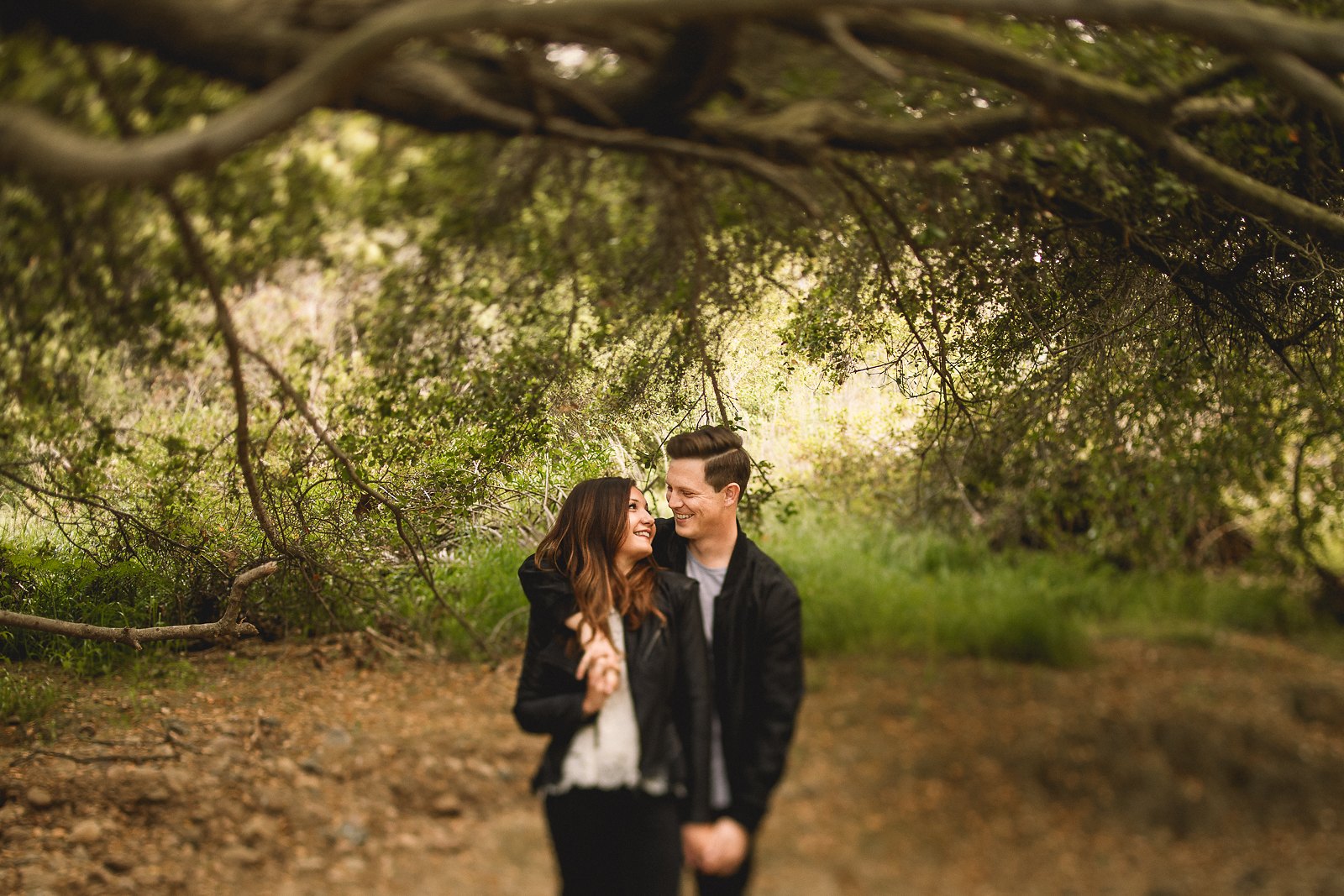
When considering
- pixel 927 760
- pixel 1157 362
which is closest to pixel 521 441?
pixel 927 760

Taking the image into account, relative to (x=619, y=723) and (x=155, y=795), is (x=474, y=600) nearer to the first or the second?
(x=155, y=795)

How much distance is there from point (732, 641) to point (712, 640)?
76mm

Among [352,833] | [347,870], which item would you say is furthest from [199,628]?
[347,870]

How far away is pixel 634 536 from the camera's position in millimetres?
2975

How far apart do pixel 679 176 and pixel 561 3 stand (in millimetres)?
1375

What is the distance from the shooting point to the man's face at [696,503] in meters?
3.19

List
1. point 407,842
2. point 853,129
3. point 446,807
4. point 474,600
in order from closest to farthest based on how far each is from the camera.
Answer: point 853,129, point 407,842, point 446,807, point 474,600

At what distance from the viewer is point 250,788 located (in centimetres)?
488

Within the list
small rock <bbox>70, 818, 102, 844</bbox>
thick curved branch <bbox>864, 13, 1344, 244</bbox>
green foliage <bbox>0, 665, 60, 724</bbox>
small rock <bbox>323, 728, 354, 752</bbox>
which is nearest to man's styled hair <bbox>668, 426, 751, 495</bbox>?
thick curved branch <bbox>864, 13, 1344, 244</bbox>

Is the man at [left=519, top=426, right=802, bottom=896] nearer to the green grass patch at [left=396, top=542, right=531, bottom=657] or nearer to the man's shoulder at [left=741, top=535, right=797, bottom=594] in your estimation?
the man's shoulder at [left=741, top=535, right=797, bottom=594]

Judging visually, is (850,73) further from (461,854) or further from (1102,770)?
(461,854)

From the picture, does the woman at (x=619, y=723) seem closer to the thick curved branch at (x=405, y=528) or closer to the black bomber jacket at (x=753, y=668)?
the black bomber jacket at (x=753, y=668)

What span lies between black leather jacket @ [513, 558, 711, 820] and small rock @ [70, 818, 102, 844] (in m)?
2.98

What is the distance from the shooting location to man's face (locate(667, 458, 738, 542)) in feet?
10.5
